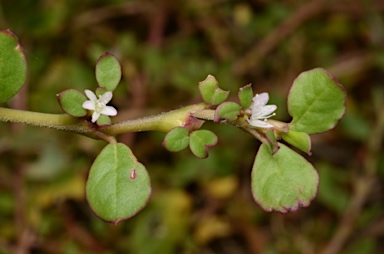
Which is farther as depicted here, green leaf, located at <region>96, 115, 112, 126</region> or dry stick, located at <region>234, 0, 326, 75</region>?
dry stick, located at <region>234, 0, 326, 75</region>

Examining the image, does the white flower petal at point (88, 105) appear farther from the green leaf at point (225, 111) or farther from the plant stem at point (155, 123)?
the green leaf at point (225, 111)

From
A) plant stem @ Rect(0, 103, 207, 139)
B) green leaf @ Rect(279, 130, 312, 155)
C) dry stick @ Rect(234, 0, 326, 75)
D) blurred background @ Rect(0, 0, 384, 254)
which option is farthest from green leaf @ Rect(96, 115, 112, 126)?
dry stick @ Rect(234, 0, 326, 75)

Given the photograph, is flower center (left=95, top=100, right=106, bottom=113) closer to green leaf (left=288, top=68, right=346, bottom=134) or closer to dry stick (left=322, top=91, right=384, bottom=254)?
green leaf (left=288, top=68, right=346, bottom=134)

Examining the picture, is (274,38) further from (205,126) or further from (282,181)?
(282,181)

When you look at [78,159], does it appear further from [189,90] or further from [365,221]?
[365,221]

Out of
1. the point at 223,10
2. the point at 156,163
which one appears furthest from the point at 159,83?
the point at 223,10

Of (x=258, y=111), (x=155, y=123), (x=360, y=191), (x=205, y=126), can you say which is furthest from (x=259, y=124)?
(x=360, y=191)
